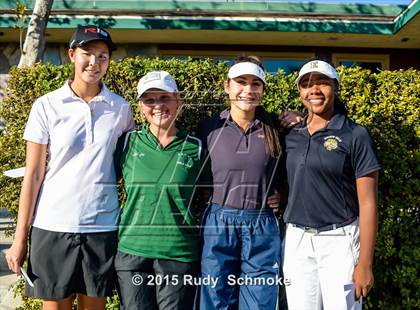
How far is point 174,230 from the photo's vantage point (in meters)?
2.98

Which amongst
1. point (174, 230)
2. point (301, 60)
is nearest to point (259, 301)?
point (174, 230)

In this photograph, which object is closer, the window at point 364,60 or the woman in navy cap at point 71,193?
the woman in navy cap at point 71,193

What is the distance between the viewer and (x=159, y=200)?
2941 mm

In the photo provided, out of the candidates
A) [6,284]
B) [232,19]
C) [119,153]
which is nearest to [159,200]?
[119,153]

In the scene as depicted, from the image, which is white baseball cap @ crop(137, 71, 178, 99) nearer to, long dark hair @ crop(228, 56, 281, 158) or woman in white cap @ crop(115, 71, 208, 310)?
woman in white cap @ crop(115, 71, 208, 310)

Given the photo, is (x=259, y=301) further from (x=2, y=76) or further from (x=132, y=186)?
(x=2, y=76)

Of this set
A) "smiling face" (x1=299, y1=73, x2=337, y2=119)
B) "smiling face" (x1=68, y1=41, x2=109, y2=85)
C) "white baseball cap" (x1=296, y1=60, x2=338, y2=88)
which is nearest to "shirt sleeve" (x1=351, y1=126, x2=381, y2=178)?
"smiling face" (x1=299, y1=73, x2=337, y2=119)

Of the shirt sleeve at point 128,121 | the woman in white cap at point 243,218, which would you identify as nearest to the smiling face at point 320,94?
the woman in white cap at point 243,218

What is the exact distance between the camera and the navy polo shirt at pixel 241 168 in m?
3.00

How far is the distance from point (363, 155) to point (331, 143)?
0.19m

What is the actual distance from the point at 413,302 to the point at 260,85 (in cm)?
229

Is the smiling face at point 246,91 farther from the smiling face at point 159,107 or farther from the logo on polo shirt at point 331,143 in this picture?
the logo on polo shirt at point 331,143

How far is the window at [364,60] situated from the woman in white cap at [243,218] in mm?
7895

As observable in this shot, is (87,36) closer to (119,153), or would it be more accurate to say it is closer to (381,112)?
(119,153)
